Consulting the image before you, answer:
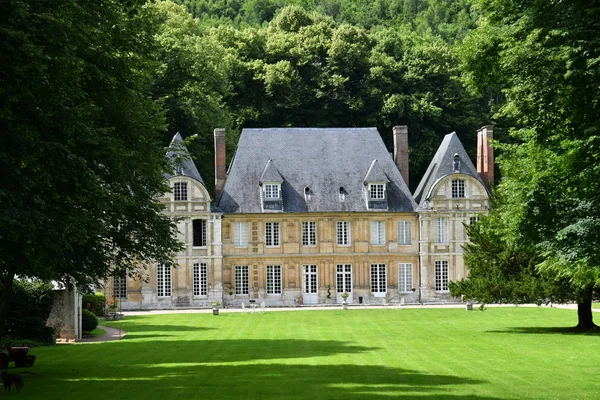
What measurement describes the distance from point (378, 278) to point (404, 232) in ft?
9.24

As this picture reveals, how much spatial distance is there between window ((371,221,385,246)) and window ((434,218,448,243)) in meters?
2.81

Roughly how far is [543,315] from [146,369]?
23.7 metres

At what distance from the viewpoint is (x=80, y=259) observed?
23.0m

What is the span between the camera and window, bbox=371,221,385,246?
55719 mm

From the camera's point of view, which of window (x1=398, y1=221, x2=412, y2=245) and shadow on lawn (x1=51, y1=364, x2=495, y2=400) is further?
window (x1=398, y1=221, x2=412, y2=245)

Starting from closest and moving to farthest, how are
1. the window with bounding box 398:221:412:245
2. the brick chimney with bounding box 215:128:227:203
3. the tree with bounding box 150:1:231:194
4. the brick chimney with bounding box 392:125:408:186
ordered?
the brick chimney with bounding box 215:128:227:203, the window with bounding box 398:221:412:245, the tree with bounding box 150:1:231:194, the brick chimney with bounding box 392:125:408:186

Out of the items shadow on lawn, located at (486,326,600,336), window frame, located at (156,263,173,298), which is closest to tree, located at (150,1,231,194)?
window frame, located at (156,263,173,298)

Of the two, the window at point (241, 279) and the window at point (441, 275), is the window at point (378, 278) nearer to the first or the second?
the window at point (441, 275)

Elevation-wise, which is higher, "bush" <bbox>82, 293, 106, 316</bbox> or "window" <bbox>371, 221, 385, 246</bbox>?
"window" <bbox>371, 221, 385, 246</bbox>

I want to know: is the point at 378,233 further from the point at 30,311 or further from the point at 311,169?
the point at 30,311

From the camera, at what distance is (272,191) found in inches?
2172

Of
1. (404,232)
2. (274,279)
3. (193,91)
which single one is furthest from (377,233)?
(193,91)

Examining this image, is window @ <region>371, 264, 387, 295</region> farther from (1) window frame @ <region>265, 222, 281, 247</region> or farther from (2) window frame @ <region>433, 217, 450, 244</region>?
(1) window frame @ <region>265, 222, 281, 247</region>

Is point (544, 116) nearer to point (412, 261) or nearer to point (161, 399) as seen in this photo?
point (161, 399)
